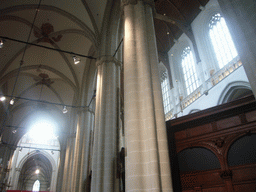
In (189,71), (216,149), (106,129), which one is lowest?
(216,149)

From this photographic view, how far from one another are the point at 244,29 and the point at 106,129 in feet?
17.2

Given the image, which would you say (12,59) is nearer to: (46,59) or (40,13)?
(46,59)

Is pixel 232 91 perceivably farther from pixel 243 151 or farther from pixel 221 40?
pixel 243 151

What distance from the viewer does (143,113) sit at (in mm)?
4609

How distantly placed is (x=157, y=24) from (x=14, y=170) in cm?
2625

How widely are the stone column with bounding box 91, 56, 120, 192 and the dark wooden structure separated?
2.07 metres

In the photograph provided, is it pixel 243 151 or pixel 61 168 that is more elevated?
pixel 61 168

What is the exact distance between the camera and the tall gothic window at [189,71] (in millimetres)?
14731

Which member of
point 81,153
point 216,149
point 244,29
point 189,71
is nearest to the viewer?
point 244,29

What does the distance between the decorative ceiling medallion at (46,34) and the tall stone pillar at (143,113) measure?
8.33 metres

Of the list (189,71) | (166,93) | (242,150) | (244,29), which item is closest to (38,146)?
(166,93)

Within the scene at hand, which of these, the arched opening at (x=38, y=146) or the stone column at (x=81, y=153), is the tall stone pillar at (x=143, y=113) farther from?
the arched opening at (x=38, y=146)

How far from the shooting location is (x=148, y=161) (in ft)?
13.5

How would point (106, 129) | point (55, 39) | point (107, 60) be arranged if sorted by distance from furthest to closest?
point (55, 39)
point (107, 60)
point (106, 129)
